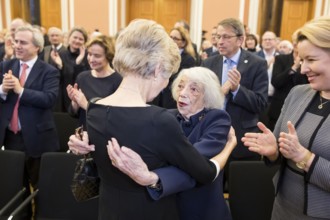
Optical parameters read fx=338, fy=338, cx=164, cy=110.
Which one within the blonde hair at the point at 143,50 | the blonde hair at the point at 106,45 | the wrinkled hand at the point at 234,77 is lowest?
the wrinkled hand at the point at 234,77

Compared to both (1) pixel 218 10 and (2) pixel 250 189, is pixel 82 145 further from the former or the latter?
(1) pixel 218 10

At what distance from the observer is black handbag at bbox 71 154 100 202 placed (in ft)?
4.75

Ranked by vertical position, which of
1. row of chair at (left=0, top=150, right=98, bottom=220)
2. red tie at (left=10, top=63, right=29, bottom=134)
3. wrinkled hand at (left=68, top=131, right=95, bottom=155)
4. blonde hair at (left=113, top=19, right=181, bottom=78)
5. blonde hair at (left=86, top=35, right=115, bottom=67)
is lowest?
row of chair at (left=0, top=150, right=98, bottom=220)

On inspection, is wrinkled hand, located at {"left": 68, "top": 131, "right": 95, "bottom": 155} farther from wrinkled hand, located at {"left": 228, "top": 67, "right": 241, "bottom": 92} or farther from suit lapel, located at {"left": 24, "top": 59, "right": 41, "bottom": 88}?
suit lapel, located at {"left": 24, "top": 59, "right": 41, "bottom": 88}

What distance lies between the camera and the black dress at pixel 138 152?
46.3 inches

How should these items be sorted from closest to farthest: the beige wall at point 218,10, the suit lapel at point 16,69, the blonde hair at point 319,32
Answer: the blonde hair at point 319,32 → the suit lapel at point 16,69 → the beige wall at point 218,10

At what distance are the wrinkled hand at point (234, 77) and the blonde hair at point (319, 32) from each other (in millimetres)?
989

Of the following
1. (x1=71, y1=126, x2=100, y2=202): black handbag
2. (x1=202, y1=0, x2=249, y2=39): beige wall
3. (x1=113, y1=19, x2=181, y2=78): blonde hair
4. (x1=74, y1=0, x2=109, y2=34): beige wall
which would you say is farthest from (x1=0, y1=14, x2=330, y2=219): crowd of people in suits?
(x1=74, y1=0, x2=109, y2=34): beige wall

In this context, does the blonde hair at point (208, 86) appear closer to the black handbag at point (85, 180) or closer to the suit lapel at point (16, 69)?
the black handbag at point (85, 180)

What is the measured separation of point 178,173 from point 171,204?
8.3 inches

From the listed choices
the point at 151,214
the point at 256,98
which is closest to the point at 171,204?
the point at 151,214

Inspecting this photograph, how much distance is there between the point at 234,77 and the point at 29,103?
160cm

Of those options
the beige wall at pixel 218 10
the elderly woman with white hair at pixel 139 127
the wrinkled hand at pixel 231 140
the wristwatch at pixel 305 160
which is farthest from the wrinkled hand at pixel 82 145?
the beige wall at pixel 218 10

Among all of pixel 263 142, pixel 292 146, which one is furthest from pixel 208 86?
pixel 292 146
